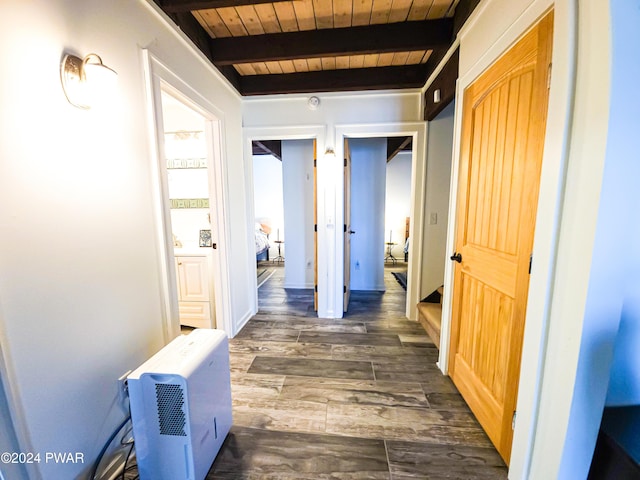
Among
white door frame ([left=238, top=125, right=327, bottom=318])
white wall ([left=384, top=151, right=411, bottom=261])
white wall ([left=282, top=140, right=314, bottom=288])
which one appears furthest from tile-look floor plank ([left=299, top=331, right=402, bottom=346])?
white wall ([left=384, top=151, right=411, bottom=261])

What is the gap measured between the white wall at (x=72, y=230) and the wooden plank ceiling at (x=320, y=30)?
0.53 metres

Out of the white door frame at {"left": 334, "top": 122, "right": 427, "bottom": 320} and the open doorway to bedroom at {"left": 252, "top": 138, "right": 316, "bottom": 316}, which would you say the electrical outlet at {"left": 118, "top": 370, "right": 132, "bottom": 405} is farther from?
the white door frame at {"left": 334, "top": 122, "right": 427, "bottom": 320}

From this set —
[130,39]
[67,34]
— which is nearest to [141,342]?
[67,34]

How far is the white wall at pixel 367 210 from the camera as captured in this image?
3.58 m

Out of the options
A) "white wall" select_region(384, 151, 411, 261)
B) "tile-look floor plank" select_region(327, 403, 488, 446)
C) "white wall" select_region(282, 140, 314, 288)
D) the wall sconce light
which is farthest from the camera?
"white wall" select_region(384, 151, 411, 261)

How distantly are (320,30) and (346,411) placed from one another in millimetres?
2851

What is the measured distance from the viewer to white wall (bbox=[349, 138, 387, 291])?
3.58 m

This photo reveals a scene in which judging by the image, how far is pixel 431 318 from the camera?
95.0 inches

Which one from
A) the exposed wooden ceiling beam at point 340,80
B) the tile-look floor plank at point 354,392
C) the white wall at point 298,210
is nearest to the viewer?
the tile-look floor plank at point 354,392

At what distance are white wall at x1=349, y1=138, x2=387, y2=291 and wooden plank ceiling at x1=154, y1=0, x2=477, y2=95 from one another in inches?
49.8

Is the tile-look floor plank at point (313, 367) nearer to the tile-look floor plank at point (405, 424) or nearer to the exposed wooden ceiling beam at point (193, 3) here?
the tile-look floor plank at point (405, 424)

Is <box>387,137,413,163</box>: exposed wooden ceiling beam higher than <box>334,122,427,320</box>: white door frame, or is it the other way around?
<box>387,137,413,163</box>: exposed wooden ceiling beam

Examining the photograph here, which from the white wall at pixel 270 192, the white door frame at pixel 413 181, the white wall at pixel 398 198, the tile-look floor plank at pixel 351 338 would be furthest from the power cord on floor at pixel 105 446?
the white wall at pixel 398 198

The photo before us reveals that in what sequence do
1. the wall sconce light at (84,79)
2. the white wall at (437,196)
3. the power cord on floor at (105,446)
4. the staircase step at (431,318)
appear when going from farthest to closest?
the white wall at (437,196) < the staircase step at (431,318) < the power cord on floor at (105,446) < the wall sconce light at (84,79)
